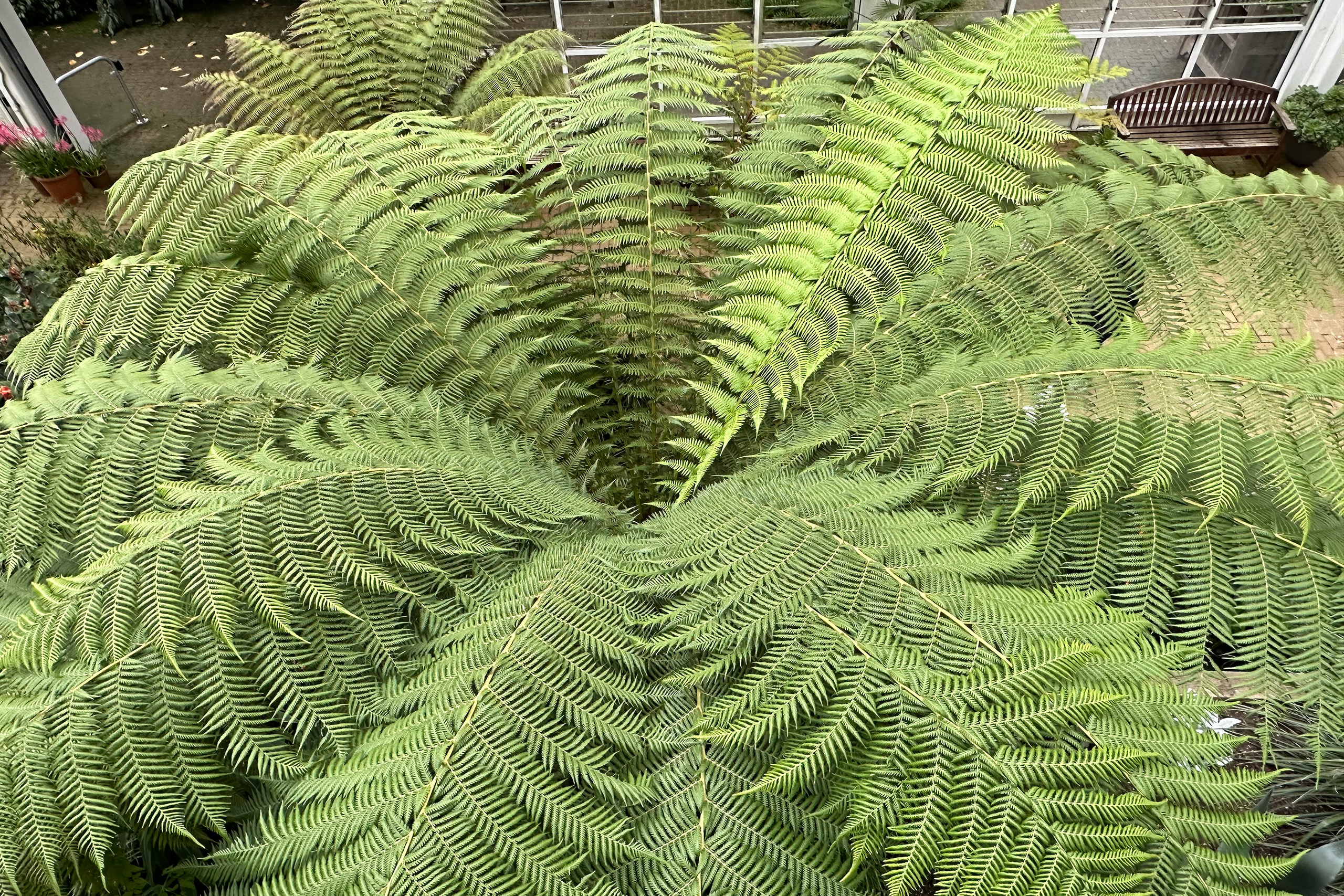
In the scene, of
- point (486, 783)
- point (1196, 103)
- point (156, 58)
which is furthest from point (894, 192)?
point (156, 58)

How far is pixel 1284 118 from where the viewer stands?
5.78m

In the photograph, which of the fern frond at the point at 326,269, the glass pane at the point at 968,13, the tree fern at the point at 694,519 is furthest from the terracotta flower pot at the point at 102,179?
the glass pane at the point at 968,13

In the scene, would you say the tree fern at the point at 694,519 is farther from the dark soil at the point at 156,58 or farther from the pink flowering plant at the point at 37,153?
the dark soil at the point at 156,58

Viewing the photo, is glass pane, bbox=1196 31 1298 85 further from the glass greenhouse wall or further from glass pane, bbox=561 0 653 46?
glass pane, bbox=561 0 653 46

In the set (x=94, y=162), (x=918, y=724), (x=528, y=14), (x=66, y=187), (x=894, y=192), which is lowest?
(x=66, y=187)

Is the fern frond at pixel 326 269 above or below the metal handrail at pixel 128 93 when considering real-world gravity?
above

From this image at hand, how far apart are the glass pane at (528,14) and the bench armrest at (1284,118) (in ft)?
17.7

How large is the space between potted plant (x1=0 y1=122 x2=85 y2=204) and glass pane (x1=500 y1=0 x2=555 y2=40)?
3.27 meters

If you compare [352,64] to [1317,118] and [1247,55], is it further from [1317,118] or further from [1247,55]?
[1247,55]

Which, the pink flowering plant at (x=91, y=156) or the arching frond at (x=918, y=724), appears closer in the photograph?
the arching frond at (x=918, y=724)

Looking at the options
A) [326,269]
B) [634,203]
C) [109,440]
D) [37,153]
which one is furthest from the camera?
[37,153]

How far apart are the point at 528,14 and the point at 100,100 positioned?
12.6ft

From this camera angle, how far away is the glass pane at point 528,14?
18.2 feet

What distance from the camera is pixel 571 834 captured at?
1.23 metres
